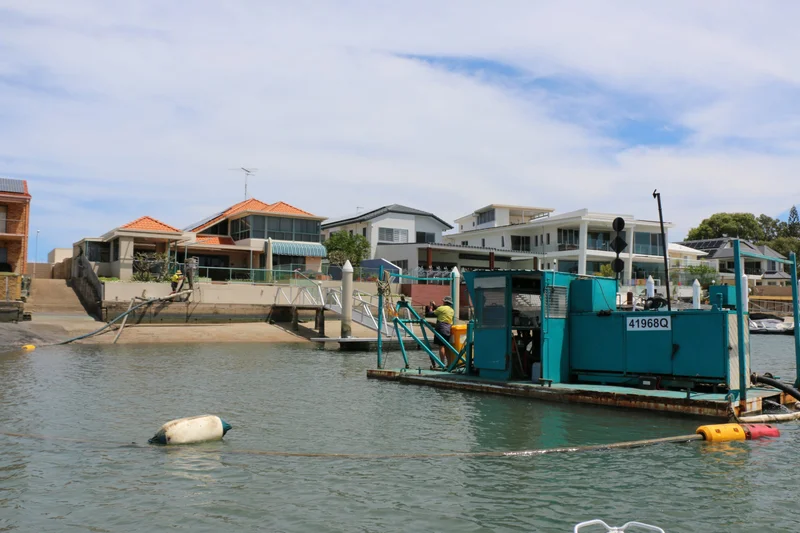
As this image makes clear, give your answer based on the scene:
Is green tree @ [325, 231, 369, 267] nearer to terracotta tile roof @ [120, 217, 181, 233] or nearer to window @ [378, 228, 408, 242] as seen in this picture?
window @ [378, 228, 408, 242]

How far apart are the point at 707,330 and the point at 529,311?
396cm

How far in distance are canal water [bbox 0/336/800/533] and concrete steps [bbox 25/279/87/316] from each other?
23.0 meters

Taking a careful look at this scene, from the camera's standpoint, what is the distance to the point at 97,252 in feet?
153

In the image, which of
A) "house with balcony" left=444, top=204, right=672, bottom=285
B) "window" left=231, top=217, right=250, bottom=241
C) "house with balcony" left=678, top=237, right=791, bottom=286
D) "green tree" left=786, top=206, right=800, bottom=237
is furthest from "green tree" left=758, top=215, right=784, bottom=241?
"window" left=231, top=217, right=250, bottom=241

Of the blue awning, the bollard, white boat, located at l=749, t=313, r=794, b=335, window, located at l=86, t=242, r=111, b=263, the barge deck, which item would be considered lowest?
the barge deck

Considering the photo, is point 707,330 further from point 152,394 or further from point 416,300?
point 416,300

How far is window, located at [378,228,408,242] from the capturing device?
61.4m

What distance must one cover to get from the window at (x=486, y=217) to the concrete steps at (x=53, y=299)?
39.9m

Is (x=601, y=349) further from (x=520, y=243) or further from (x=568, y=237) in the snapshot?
(x=520, y=243)

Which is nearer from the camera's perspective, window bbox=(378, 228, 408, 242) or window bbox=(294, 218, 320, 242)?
window bbox=(294, 218, 320, 242)

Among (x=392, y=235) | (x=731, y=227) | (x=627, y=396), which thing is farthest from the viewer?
(x=731, y=227)

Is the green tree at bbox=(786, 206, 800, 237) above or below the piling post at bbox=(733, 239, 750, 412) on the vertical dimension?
above

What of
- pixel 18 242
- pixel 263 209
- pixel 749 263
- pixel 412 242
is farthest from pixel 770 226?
pixel 18 242

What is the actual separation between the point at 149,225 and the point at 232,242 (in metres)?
8.96
